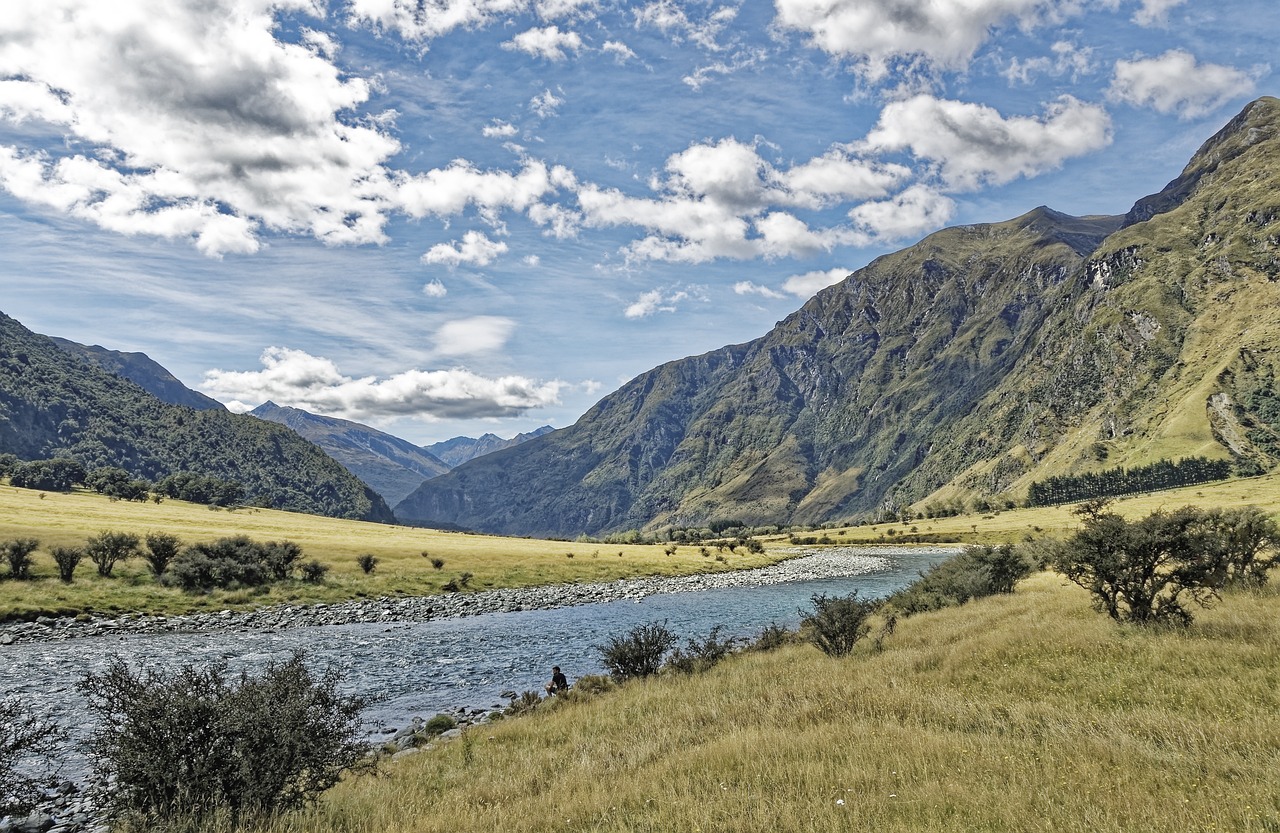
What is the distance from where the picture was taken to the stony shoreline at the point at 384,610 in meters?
35.1

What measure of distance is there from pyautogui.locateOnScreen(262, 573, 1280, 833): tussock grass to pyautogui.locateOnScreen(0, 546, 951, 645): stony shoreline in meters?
30.3

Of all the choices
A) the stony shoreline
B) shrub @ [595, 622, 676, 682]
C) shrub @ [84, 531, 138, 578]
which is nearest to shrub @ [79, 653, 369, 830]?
shrub @ [595, 622, 676, 682]

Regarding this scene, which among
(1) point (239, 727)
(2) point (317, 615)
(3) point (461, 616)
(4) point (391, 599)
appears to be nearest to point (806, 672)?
(1) point (239, 727)

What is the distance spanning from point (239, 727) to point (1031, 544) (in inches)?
1970

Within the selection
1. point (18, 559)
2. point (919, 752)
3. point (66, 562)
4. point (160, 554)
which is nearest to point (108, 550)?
point (160, 554)

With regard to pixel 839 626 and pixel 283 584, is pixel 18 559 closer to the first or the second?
pixel 283 584

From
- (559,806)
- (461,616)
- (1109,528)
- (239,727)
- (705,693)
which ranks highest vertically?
(1109,528)

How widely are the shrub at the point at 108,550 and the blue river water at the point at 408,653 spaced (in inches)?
621

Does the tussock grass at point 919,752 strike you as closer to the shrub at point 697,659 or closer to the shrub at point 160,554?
the shrub at point 697,659

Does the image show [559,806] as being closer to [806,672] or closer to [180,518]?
[806,672]

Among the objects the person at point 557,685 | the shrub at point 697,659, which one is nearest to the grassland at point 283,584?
the shrub at point 697,659

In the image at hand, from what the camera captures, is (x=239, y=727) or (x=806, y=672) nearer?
(x=239, y=727)

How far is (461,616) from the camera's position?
4716cm

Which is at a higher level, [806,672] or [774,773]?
[774,773]
